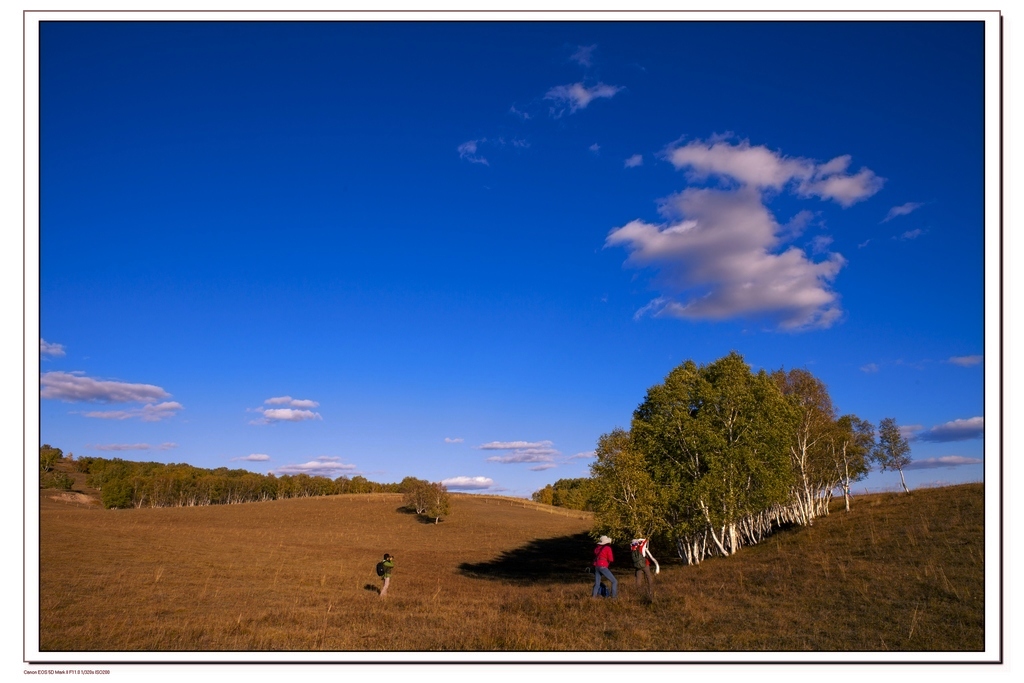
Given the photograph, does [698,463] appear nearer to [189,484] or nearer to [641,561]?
[641,561]

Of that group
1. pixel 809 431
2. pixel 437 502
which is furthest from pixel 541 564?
pixel 437 502

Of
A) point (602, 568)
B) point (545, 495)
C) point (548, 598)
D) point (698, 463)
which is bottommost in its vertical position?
point (545, 495)

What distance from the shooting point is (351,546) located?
219ft

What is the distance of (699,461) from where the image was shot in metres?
35.8

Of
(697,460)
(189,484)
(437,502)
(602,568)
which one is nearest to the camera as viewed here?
(602,568)

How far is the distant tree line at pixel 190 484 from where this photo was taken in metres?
124

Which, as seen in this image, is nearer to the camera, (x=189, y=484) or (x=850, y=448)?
(x=850, y=448)

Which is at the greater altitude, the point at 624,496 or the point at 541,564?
the point at 624,496

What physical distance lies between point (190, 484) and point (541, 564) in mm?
127218

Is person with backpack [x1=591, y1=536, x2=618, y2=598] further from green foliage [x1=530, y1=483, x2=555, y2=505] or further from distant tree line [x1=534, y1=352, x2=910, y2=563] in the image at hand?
green foliage [x1=530, y1=483, x2=555, y2=505]

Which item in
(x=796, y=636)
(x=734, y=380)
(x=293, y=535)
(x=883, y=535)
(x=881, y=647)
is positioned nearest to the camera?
(x=881, y=647)
